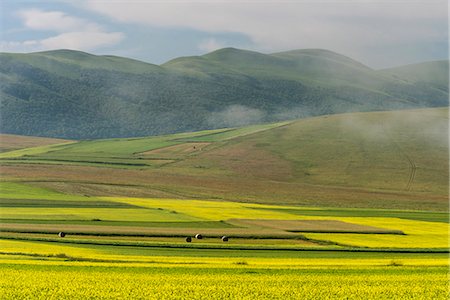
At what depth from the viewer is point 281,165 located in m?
148

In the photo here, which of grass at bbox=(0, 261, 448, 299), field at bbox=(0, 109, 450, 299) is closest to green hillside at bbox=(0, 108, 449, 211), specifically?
field at bbox=(0, 109, 450, 299)

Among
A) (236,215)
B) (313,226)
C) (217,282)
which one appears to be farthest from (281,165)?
(217,282)

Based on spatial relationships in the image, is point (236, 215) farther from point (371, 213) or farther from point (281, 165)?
point (281, 165)

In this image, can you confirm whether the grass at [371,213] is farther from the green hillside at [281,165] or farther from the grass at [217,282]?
the grass at [217,282]

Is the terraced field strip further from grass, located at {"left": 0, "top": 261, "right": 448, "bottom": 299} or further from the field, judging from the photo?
grass, located at {"left": 0, "top": 261, "right": 448, "bottom": 299}

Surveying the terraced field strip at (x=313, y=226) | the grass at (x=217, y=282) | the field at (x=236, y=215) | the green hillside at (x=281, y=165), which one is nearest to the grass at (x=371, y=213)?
the field at (x=236, y=215)

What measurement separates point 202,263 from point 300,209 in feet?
181

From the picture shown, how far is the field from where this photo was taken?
1324 inches

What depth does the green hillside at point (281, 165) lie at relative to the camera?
114m

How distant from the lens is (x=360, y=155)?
152 m

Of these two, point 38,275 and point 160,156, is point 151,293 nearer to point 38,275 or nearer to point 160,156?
point 38,275

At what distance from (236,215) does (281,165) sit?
65789 mm

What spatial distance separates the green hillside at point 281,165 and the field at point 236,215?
1.40ft

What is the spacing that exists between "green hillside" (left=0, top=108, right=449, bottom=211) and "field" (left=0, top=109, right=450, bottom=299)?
428 millimetres
